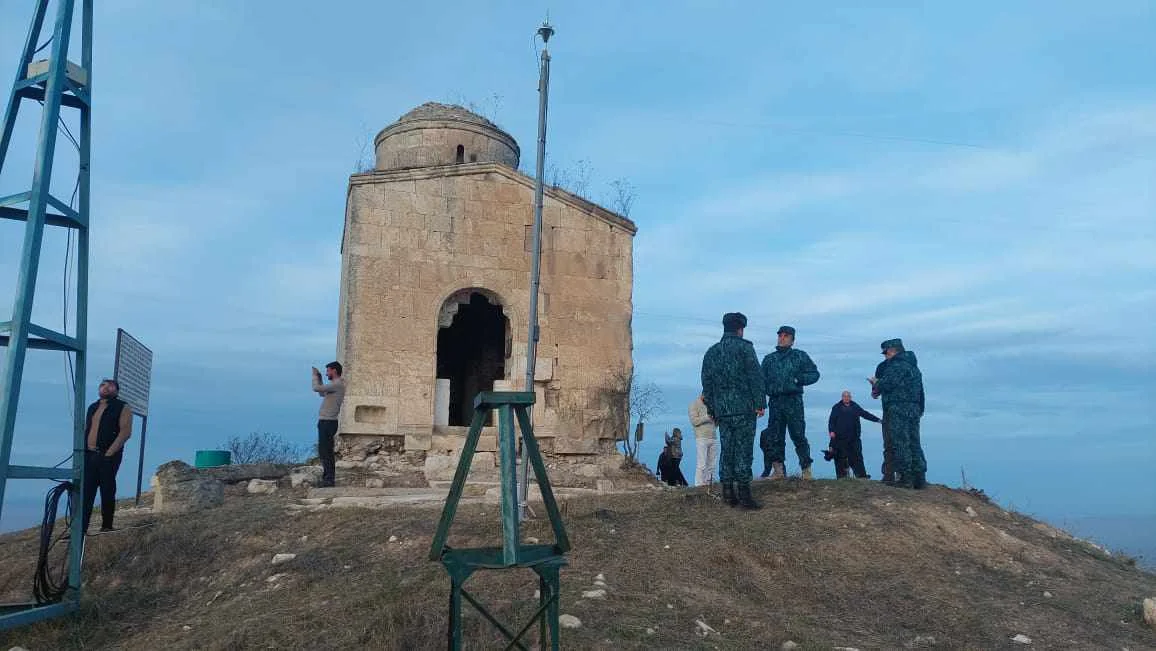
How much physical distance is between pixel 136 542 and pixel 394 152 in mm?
8159

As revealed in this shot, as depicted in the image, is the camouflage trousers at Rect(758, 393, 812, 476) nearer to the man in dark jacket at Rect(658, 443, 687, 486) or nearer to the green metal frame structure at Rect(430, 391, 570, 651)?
the man in dark jacket at Rect(658, 443, 687, 486)

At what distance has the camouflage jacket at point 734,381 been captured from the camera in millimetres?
8078

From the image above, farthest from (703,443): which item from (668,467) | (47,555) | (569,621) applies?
(47,555)

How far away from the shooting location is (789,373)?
8.97m

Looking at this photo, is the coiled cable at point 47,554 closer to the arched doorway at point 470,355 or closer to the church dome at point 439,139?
the church dome at point 439,139

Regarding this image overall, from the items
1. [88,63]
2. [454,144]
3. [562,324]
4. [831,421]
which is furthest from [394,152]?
[831,421]

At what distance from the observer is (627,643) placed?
5336 millimetres

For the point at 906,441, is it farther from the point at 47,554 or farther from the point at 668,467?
the point at 47,554

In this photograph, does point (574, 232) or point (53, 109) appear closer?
point (53, 109)

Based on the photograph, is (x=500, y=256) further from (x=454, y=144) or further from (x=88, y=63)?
(x=88, y=63)

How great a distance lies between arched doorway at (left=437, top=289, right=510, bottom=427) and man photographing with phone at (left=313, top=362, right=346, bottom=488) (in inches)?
243

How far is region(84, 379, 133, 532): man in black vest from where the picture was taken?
8.51m

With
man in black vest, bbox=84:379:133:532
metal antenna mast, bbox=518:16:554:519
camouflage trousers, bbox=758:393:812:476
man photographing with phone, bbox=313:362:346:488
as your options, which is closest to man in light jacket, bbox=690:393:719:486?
camouflage trousers, bbox=758:393:812:476

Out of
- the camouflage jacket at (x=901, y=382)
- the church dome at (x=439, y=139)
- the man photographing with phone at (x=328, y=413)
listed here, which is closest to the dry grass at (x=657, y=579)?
the camouflage jacket at (x=901, y=382)
